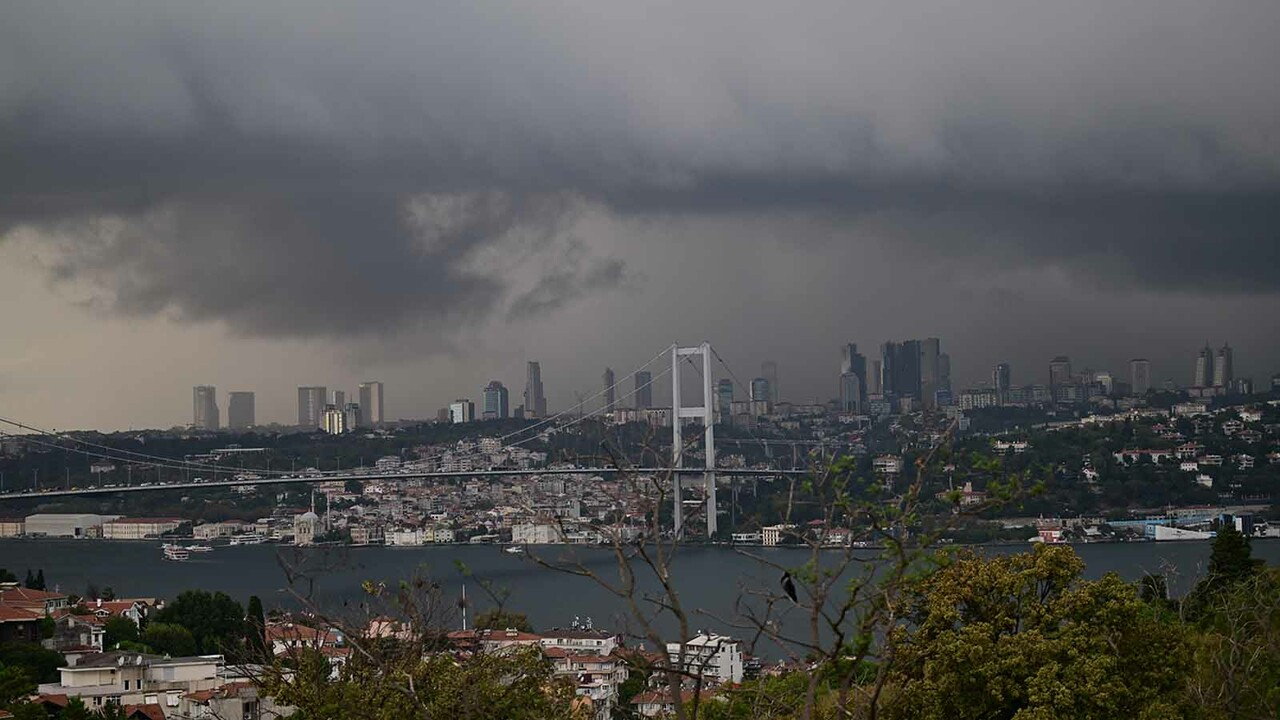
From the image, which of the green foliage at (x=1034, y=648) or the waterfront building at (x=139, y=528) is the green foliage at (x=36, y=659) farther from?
the waterfront building at (x=139, y=528)

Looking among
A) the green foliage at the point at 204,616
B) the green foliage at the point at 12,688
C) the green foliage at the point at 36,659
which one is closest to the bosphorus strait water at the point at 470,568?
the green foliage at the point at 204,616

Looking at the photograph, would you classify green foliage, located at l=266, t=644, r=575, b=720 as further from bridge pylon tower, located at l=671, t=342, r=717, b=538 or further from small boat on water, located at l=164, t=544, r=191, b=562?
small boat on water, located at l=164, t=544, r=191, b=562

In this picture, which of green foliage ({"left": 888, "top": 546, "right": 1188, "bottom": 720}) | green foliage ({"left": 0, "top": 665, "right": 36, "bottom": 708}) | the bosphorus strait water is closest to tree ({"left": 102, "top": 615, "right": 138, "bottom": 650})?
the bosphorus strait water

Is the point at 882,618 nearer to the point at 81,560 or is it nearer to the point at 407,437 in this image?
Result: the point at 81,560

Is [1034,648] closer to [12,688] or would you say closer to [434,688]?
[434,688]

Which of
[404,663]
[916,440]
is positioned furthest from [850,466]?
[916,440]
